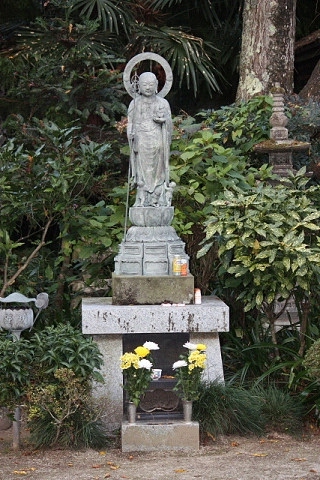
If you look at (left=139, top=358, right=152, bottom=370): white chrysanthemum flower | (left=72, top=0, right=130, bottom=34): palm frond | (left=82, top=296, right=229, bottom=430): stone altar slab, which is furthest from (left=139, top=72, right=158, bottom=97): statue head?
(left=72, top=0, right=130, bottom=34): palm frond

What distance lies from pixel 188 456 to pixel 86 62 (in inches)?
238

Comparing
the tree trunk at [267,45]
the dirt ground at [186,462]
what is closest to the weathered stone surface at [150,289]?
the dirt ground at [186,462]

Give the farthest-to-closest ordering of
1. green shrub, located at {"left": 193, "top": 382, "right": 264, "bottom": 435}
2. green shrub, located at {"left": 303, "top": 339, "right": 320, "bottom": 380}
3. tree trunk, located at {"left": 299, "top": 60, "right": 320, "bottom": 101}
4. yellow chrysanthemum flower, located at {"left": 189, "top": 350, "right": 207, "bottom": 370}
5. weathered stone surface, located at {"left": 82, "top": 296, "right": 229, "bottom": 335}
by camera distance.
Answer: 1. tree trunk, located at {"left": 299, "top": 60, "right": 320, "bottom": 101}
2. weathered stone surface, located at {"left": 82, "top": 296, "right": 229, "bottom": 335}
3. green shrub, located at {"left": 193, "top": 382, "right": 264, "bottom": 435}
4. green shrub, located at {"left": 303, "top": 339, "right": 320, "bottom": 380}
5. yellow chrysanthemum flower, located at {"left": 189, "top": 350, "right": 207, "bottom": 370}

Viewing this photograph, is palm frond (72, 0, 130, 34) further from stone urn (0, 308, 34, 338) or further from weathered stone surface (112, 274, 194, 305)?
stone urn (0, 308, 34, 338)

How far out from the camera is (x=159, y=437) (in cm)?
768

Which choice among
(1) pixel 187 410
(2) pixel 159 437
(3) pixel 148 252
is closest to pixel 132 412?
(2) pixel 159 437

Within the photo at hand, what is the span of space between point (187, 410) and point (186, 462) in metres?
0.47

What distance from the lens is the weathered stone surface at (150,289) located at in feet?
27.5

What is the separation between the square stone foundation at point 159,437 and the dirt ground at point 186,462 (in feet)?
0.20

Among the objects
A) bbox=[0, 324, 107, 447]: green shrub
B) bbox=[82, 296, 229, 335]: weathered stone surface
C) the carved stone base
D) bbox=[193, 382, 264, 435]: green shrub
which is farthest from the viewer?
the carved stone base

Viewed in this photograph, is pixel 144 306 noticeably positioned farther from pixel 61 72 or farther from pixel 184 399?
pixel 61 72

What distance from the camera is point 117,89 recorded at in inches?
488

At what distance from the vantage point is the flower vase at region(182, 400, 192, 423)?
771cm

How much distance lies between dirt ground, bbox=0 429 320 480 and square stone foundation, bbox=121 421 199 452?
6 cm
